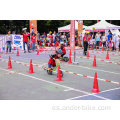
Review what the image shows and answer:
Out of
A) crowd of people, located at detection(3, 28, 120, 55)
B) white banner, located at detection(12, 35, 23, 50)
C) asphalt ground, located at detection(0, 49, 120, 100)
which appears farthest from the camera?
white banner, located at detection(12, 35, 23, 50)

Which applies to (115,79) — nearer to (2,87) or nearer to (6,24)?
(2,87)

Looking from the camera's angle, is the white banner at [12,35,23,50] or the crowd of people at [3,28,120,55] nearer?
the crowd of people at [3,28,120,55]

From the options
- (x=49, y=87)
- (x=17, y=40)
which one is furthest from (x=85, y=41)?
(x=49, y=87)

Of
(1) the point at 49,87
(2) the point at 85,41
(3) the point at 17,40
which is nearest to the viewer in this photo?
(1) the point at 49,87

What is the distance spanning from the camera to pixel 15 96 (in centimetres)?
709

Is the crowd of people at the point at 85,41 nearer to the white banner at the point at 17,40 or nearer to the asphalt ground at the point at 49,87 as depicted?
the white banner at the point at 17,40

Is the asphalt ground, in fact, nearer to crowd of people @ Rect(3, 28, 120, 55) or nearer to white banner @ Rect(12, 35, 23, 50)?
crowd of people @ Rect(3, 28, 120, 55)

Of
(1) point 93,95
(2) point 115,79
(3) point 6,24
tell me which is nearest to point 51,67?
(2) point 115,79

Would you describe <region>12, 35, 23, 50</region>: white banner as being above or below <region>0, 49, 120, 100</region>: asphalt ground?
above

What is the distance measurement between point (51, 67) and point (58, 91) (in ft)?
11.4

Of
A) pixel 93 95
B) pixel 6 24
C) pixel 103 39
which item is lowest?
pixel 93 95

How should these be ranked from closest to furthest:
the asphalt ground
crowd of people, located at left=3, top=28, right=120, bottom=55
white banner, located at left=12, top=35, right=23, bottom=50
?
the asphalt ground → crowd of people, located at left=3, top=28, right=120, bottom=55 → white banner, located at left=12, top=35, right=23, bottom=50

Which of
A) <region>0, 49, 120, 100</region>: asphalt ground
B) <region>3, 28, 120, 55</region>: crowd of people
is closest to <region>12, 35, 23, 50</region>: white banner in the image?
<region>3, 28, 120, 55</region>: crowd of people

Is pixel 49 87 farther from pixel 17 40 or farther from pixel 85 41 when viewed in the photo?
pixel 17 40
